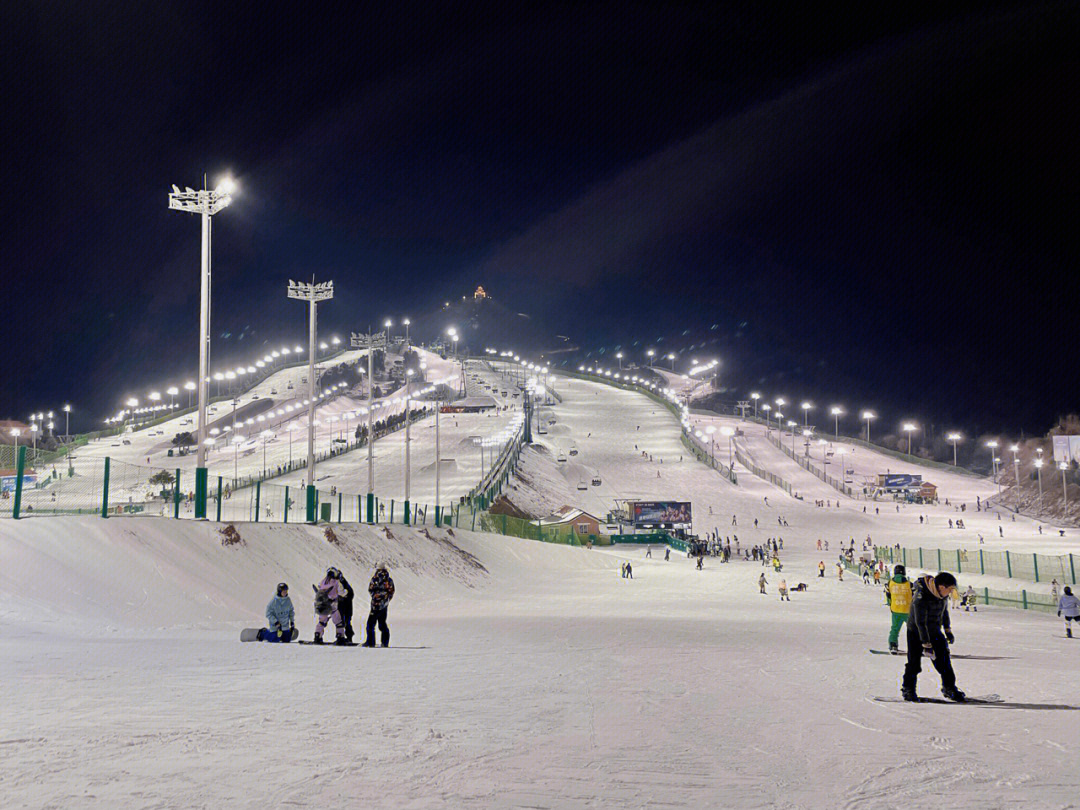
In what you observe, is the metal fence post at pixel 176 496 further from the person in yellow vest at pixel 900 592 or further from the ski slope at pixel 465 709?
the person in yellow vest at pixel 900 592

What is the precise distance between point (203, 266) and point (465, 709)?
1663 cm

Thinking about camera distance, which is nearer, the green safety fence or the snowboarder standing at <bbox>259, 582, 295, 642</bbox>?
the snowboarder standing at <bbox>259, 582, 295, 642</bbox>

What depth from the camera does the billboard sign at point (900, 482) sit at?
289 feet

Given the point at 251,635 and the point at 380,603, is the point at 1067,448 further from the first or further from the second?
the point at 251,635

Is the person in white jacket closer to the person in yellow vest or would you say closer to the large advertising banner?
the person in yellow vest

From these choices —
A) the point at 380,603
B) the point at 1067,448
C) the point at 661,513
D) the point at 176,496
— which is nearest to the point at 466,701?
the point at 380,603

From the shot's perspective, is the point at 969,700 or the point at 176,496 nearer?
the point at 969,700

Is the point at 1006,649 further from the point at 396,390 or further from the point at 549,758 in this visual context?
the point at 396,390

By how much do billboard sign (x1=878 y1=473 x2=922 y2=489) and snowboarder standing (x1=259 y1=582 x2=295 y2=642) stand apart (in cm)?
8473

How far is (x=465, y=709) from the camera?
301 inches

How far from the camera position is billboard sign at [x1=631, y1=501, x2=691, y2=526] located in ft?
213

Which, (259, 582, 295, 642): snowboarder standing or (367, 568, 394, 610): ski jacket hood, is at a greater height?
(367, 568, 394, 610): ski jacket hood

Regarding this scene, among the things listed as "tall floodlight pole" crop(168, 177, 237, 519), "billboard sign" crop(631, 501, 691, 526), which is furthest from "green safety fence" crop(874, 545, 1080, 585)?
"tall floodlight pole" crop(168, 177, 237, 519)

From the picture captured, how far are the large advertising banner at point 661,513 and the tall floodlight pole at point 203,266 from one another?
47.1 metres
